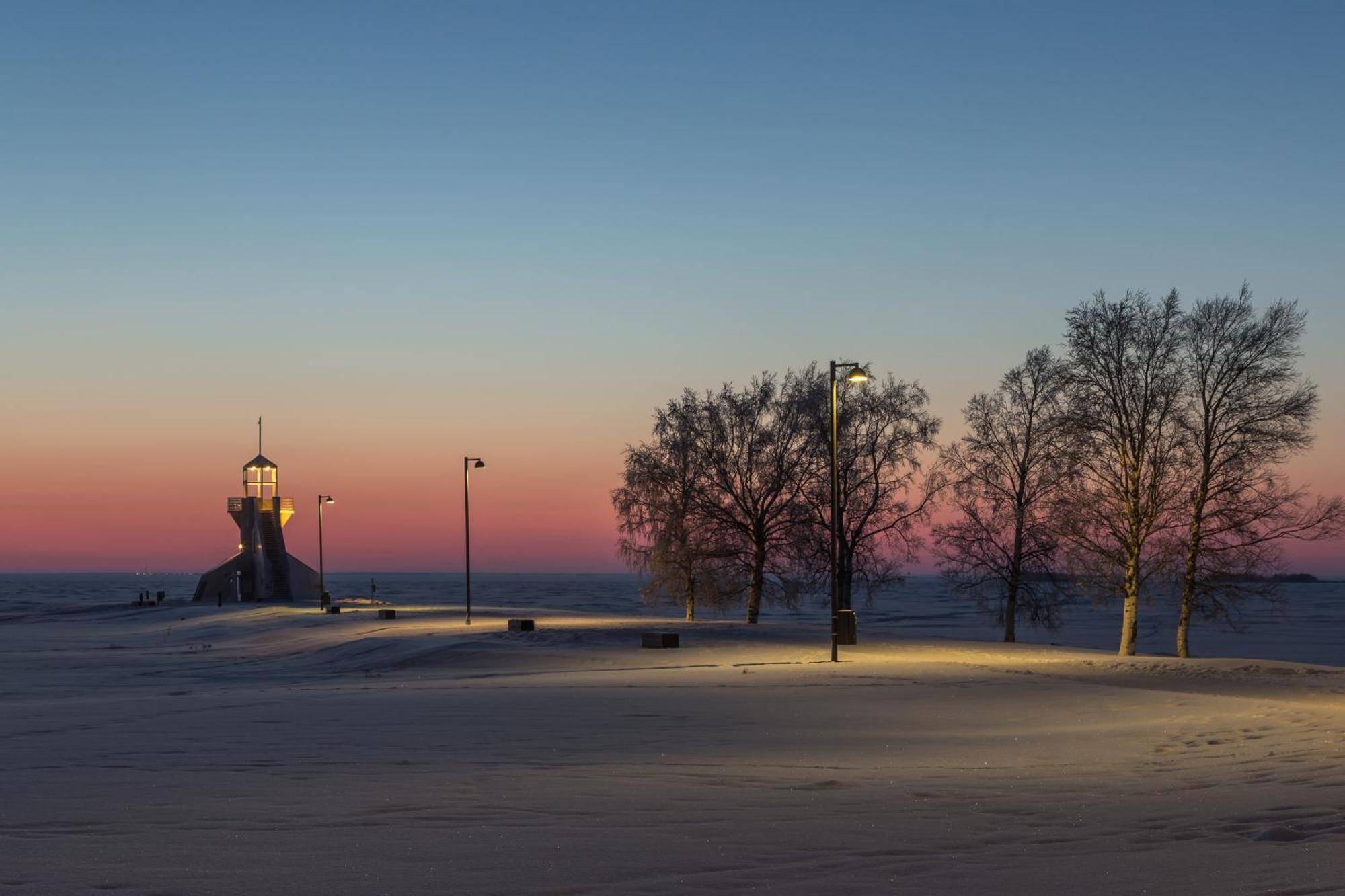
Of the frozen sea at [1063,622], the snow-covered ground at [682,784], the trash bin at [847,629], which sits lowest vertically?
the frozen sea at [1063,622]

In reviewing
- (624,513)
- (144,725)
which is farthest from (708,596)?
(144,725)

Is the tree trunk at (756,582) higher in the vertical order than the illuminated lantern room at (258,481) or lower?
lower

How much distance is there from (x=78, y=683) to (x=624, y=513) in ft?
85.6

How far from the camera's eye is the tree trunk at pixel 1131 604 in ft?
125

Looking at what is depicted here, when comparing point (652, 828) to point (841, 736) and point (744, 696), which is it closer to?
point (841, 736)

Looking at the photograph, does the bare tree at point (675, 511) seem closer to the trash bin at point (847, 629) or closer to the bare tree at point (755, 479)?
the bare tree at point (755, 479)

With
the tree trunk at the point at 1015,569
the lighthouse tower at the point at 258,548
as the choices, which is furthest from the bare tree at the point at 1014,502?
the lighthouse tower at the point at 258,548

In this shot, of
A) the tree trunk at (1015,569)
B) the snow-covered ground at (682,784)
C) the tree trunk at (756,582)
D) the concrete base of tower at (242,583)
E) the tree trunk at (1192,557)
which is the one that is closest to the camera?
the snow-covered ground at (682,784)

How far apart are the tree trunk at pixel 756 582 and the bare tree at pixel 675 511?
0.92 m

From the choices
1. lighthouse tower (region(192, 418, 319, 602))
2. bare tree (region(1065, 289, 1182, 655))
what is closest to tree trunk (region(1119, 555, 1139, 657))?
bare tree (region(1065, 289, 1182, 655))

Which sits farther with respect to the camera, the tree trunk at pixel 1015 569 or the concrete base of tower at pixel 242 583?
the concrete base of tower at pixel 242 583

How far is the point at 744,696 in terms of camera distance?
21016 mm

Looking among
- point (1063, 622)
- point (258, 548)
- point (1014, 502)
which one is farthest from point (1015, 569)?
point (258, 548)

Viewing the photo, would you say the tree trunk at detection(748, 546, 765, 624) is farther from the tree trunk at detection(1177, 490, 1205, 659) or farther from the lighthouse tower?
the lighthouse tower
